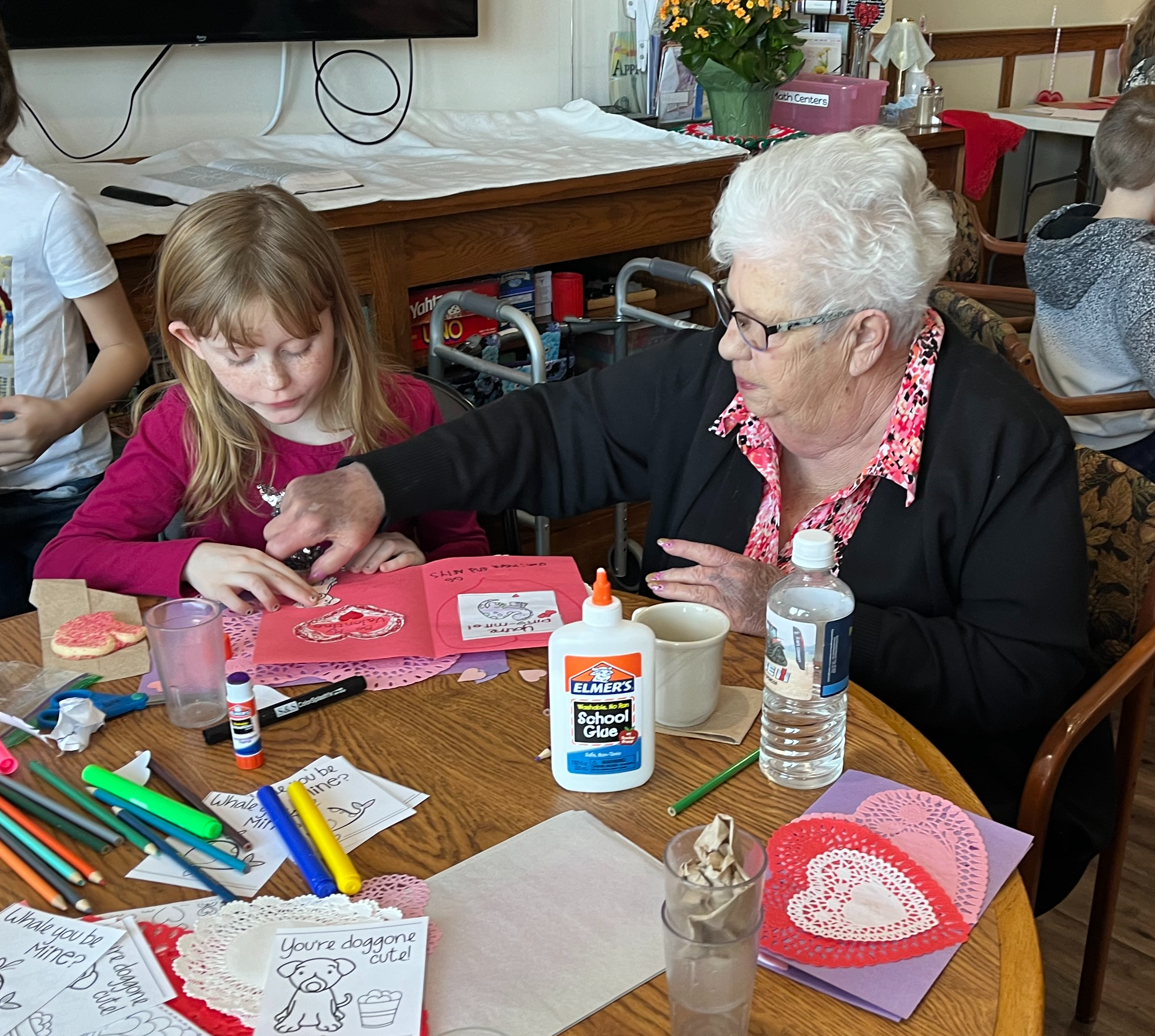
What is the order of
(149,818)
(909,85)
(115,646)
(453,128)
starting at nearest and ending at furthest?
(149,818)
(115,646)
(453,128)
(909,85)

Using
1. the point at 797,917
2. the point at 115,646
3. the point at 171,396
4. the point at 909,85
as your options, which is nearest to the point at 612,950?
the point at 797,917

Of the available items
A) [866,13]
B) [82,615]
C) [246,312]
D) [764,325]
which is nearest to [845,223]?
[764,325]

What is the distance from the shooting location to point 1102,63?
19.6ft

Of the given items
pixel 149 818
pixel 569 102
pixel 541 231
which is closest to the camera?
pixel 149 818

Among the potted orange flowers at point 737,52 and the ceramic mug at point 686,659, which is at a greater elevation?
the potted orange flowers at point 737,52

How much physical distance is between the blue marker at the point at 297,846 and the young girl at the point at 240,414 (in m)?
0.42

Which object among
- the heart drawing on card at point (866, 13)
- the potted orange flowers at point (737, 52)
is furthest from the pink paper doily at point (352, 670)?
the heart drawing on card at point (866, 13)

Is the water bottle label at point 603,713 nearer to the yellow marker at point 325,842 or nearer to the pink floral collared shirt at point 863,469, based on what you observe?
the yellow marker at point 325,842

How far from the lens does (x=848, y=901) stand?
848 mm

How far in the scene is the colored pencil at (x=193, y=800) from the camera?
0.91 m

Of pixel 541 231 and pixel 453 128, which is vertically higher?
pixel 453 128

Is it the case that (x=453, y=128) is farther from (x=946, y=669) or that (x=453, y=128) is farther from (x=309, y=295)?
(x=946, y=669)

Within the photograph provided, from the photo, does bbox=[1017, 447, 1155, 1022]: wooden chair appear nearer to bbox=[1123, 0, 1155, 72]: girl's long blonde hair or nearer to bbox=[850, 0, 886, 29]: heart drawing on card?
bbox=[850, 0, 886, 29]: heart drawing on card

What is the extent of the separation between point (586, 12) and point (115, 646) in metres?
2.76
